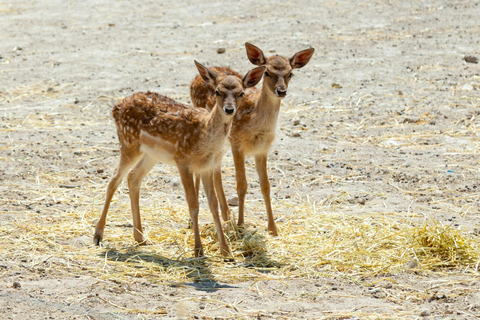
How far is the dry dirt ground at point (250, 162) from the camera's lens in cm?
659

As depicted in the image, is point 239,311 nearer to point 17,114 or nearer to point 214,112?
point 214,112

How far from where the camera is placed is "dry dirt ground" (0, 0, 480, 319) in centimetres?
659

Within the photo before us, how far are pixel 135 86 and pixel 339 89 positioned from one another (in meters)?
4.04

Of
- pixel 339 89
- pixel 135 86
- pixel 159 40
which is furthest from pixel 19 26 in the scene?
pixel 339 89

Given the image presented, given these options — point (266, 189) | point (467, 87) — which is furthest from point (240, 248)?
point (467, 87)

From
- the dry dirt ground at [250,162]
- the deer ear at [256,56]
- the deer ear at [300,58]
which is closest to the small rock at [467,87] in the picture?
A: the dry dirt ground at [250,162]

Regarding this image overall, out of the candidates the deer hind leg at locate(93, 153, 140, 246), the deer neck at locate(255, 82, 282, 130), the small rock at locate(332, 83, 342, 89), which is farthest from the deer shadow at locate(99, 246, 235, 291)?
the small rock at locate(332, 83, 342, 89)

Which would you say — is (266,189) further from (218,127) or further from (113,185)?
(113,185)

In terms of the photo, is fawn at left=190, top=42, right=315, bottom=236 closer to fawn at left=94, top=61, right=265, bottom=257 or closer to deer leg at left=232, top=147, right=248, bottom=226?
deer leg at left=232, top=147, right=248, bottom=226

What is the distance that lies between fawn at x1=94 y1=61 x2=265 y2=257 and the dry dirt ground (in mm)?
611

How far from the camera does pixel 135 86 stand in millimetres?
14852

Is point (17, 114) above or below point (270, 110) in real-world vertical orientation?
below

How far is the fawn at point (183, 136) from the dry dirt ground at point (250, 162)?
2.01 feet

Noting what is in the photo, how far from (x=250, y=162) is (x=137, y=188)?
3.22 meters
